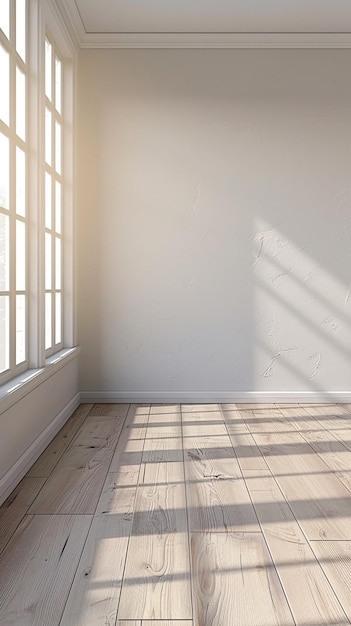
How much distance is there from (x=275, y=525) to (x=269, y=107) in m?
2.97

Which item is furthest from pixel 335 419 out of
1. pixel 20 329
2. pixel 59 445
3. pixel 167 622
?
pixel 167 622

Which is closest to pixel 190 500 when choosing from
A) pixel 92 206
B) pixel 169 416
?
pixel 169 416

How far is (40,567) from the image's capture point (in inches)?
68.4

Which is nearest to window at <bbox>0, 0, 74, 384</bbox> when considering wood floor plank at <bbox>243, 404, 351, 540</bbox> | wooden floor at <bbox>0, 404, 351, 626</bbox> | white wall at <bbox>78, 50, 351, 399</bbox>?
white wall at <bbox>78, 50, 351, 399</bbox>

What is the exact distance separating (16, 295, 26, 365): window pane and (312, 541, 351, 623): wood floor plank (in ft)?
5.19

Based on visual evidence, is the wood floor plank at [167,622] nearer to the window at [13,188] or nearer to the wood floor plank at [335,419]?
the window at [13,188]

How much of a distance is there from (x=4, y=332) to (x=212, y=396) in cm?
199

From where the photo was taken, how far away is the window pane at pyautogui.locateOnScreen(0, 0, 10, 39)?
8.01ft

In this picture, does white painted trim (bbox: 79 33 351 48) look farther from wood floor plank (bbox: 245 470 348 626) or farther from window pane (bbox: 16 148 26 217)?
wood floor plank (bbox: 245 470 348 626)

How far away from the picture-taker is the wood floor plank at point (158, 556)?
153 cm

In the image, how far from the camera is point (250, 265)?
4070mm

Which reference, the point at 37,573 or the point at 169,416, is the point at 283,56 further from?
the point at 37,573

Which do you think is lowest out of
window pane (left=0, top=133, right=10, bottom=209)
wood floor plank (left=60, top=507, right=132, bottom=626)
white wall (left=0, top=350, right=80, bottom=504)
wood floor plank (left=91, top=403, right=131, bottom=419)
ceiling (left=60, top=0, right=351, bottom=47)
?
wood floor plank (left=60, top=507, right=132, bottom=626)

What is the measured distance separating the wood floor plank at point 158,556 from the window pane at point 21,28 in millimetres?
2075
